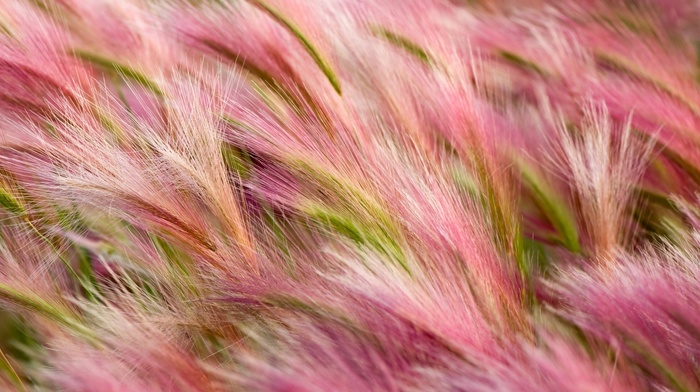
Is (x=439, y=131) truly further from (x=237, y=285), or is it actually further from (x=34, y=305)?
(x=34, y=305)

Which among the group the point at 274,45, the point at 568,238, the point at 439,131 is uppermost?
the point at 274,45

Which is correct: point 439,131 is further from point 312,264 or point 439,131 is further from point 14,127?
point 14,127

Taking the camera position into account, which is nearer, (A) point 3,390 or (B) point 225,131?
(A) point 3,390

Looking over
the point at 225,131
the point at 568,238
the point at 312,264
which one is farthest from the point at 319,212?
the point at 568,238

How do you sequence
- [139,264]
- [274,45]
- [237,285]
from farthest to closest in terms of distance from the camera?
1. [274,45]
2. [139,264]
3. [237,285]

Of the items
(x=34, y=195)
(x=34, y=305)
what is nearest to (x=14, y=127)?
(x=34, y=195)

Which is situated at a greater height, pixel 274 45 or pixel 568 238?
pixel 274 45

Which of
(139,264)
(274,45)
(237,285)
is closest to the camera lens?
(237,285)
